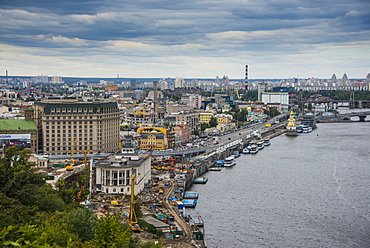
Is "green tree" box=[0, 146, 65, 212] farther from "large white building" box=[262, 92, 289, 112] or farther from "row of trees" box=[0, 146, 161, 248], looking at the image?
"large white building" box=[262, 92, 289, 112]

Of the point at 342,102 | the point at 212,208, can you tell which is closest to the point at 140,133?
the point at 212,208

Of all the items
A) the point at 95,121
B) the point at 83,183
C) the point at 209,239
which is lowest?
the point at 209,239

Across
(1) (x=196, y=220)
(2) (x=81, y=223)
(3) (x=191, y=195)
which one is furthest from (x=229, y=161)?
(2) (x=81, y=223)

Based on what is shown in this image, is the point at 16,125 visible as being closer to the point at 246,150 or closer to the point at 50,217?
the point at 50,217

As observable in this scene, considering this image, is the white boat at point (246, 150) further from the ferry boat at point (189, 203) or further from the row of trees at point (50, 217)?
the row of trees at point (50, 217)

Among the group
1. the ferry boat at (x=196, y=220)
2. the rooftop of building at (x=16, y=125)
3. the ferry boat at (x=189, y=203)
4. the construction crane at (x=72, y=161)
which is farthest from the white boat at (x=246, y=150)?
the ferry boat at (x=196, y=220)

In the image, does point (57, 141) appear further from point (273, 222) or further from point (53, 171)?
point (273, 222)
